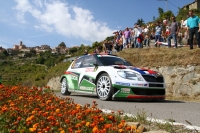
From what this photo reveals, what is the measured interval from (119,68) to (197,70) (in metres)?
4.46

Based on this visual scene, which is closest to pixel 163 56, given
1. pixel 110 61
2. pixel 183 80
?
pixel 183 80

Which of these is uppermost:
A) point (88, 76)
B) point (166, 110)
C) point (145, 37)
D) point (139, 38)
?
point (145, 37)

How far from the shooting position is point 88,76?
8648mm

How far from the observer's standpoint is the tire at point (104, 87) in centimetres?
750

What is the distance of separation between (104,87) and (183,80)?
4.59 m

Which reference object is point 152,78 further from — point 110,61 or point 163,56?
point 163,56

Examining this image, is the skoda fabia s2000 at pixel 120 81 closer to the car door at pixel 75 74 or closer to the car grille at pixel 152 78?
the car grille at pixel 152 78

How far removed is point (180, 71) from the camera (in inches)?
440

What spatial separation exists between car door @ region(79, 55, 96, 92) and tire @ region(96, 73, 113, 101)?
345 mm

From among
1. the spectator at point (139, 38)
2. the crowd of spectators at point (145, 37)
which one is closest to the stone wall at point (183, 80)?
the crowd of spectators at point (145, 37)

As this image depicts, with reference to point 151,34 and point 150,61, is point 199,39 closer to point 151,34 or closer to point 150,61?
point 150,61

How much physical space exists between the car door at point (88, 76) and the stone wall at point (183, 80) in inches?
161

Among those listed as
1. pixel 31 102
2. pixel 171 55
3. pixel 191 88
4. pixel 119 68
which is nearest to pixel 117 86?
pixel 119 68

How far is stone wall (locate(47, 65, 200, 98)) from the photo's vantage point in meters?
10.4
